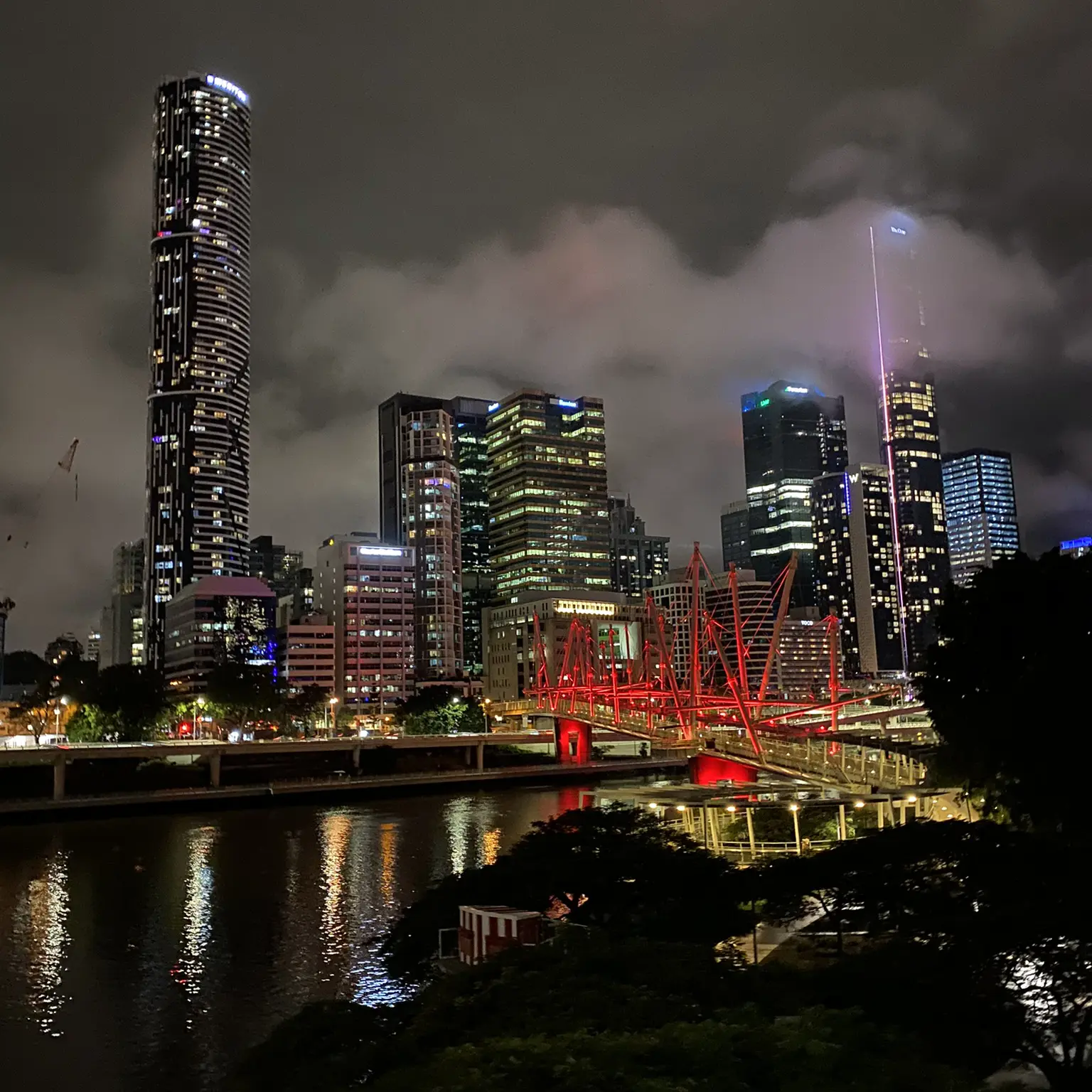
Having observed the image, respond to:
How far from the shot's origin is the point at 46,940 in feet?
132

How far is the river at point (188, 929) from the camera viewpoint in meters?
27.8

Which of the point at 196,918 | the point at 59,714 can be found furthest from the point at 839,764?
the point at 59,714

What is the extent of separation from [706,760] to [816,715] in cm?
5975

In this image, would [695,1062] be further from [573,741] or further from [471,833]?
[573,741]

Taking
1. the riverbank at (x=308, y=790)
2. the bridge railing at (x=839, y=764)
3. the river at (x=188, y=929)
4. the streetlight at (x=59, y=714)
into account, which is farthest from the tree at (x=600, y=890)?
the streetlight at (x=59, y=714)

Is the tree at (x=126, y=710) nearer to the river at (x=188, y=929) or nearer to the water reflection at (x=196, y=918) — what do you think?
the river at (x=188, y=929)

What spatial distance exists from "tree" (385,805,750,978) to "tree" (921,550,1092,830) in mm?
12880

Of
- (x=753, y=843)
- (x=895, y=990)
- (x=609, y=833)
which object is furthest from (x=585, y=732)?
(x=895, y=990)

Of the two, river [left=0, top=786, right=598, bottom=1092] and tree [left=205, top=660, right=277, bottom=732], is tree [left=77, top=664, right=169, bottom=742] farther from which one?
river [left=0, top=786, right=598, bottom=1092]

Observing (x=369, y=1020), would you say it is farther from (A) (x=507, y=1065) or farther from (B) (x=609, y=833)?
(B) (x=609, y=833)

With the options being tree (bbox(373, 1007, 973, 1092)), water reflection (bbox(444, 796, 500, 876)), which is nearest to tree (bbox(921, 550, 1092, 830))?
water reflection (bbox(444, 796, 500, 876))

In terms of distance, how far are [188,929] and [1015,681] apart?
3197cm

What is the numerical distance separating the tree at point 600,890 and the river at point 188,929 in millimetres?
5962

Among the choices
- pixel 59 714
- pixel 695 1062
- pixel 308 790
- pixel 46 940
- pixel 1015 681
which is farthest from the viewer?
pixel 59 714
